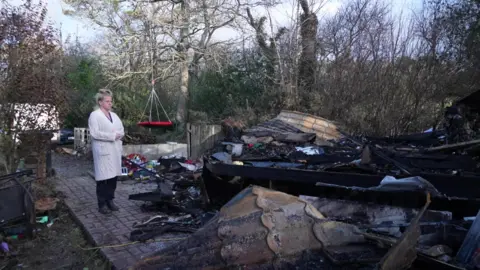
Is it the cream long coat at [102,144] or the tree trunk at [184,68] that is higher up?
the tree trunk at [184,68]

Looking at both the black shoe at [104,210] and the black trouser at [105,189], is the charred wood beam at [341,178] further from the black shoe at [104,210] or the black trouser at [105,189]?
the black shoe at [104,210]

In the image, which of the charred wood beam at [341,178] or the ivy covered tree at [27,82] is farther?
→ the ivy covered tree at [27,82]

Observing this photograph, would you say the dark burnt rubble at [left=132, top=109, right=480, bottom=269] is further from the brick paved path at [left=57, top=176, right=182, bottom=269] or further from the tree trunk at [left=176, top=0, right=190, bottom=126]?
the tree trunk at [left=176, top=0, right=190, bottom=126]

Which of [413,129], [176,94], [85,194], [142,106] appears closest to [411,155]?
[85,194]

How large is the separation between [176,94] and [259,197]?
15.3 metres

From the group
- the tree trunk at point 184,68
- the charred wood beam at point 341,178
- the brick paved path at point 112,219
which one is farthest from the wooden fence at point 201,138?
the charred wood beam at point 341,178

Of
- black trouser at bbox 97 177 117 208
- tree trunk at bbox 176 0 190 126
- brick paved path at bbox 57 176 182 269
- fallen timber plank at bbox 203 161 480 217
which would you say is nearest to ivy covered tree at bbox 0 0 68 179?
brick paved path at bbox 57 176 182 269

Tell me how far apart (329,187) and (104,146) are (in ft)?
9.96

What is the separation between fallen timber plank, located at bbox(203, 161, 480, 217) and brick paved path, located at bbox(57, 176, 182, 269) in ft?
3.67

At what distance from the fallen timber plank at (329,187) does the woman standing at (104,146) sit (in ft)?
4.19

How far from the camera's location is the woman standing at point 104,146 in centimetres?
473

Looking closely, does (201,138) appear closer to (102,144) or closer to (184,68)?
(102,144)

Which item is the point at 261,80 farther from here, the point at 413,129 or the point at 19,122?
the point at 19,122

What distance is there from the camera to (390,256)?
5.70 ft
